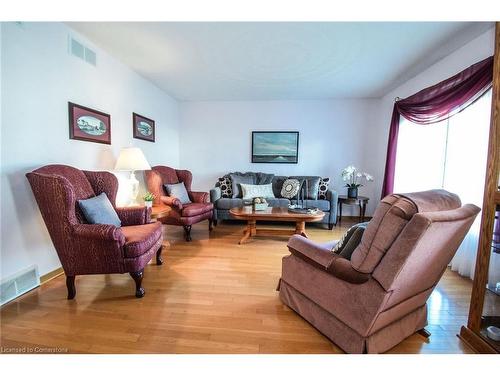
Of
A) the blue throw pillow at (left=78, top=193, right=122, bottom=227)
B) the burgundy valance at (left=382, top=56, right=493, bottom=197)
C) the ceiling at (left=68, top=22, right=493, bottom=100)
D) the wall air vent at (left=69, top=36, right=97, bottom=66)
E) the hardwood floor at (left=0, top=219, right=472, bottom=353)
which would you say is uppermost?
the ceiling at (left=68, top=22, right=493, bottom=100)

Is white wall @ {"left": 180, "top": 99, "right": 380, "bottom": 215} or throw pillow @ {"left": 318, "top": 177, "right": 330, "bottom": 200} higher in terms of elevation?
white wall @ {"left": 180, "top": 99, "right": 380, "bottom": 215}

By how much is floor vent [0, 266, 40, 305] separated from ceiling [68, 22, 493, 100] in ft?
7.68

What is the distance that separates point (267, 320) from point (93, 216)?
1.64 m

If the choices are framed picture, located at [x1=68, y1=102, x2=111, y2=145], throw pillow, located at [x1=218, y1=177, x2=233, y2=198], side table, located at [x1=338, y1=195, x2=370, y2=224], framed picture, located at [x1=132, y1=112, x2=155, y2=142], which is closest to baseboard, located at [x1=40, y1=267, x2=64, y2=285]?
framed picture, located at [x1=68, y1=102, x2=111, y2=145]

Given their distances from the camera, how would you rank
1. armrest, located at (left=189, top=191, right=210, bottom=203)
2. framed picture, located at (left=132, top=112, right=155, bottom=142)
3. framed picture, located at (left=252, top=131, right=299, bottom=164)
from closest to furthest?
framed picture, located at (left=132, top=112, right=155, bottom=142) → armrest, located at (left=189, top=191, right=210, bottom=203) → framed picture, located at (left=252, top=131, right=299, bottom=164)

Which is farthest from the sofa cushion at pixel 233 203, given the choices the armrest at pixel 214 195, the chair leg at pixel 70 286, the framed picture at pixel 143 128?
the chair leg at pixel 70 286

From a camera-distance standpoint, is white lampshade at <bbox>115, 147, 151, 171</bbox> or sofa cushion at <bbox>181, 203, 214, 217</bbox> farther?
sofa cushion at <bbox>181, 203, 214, 217</bbox>

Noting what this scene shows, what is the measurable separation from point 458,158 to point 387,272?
6.82ft

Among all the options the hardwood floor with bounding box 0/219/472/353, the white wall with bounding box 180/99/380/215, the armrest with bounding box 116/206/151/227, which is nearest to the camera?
the hardwood floor with bounding box 0/219/472/353

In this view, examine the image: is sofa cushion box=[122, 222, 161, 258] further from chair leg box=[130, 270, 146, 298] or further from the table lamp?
the table lamp

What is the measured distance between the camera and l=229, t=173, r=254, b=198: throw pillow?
424 centimetres

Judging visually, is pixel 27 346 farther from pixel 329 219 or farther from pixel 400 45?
pixel 400 45

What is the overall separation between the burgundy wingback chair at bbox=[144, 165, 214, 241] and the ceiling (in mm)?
1551
